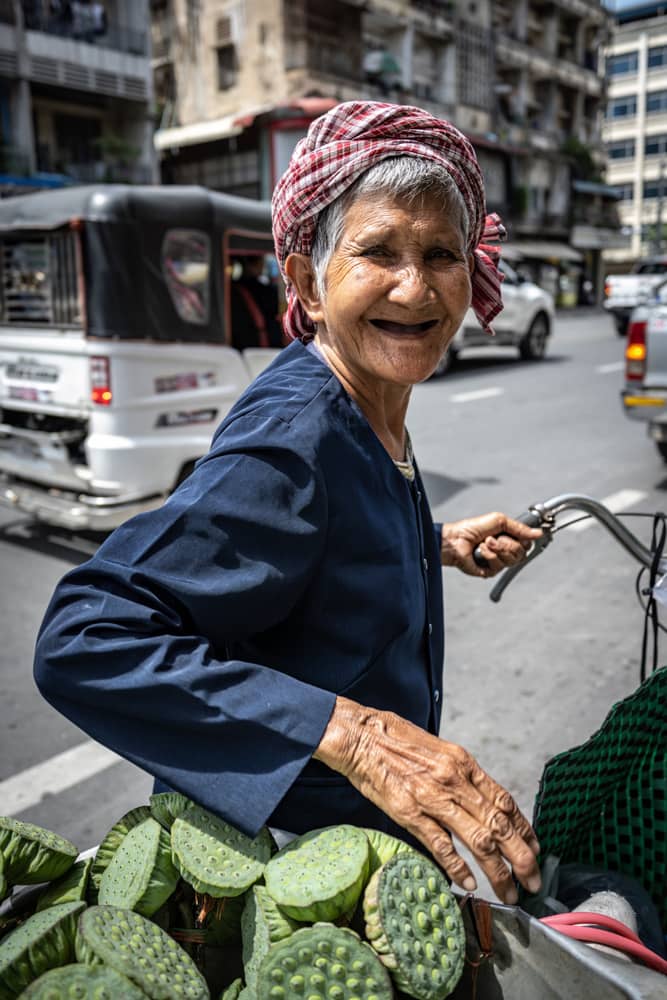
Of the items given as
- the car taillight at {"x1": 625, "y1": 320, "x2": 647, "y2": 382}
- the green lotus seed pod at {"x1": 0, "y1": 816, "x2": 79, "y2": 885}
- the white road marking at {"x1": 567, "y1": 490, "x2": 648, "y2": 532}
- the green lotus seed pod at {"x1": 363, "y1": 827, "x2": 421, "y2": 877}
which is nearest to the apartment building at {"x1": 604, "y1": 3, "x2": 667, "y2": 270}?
the car taillight at {"x1": 625, "y1": 320, "x2": 647, "y2": 382}

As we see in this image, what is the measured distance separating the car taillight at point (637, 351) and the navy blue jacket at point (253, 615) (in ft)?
21.4

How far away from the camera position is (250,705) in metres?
1.07

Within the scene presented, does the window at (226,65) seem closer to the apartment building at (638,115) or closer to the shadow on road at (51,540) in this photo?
the shadow on road at (51,540)

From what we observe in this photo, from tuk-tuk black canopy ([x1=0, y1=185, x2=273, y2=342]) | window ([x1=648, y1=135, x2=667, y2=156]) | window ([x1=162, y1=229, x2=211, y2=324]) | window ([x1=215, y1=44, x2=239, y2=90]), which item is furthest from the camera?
window ([x1=648, y1=135, x2=667, y2=156])

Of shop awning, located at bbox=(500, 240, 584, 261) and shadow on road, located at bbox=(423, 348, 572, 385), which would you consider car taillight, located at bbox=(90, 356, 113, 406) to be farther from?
shop awning, located at bbox=(500, 240, 584, 261)

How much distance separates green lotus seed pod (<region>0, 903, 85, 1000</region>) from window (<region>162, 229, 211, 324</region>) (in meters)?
5.06

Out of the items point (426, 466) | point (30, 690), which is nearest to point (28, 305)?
point (30, 690)

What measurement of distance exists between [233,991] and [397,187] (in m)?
1.07

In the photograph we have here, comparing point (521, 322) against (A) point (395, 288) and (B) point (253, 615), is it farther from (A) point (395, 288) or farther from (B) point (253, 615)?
(B) point (253, 615)

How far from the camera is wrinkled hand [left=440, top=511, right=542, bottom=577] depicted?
76.6 inches

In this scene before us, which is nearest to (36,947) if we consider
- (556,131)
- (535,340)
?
(535,340)

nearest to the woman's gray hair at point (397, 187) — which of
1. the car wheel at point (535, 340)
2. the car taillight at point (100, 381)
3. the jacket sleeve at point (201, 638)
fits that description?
the jacket sleeve at point (201, 638)

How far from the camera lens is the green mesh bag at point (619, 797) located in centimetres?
143

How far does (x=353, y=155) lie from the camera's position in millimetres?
1232
